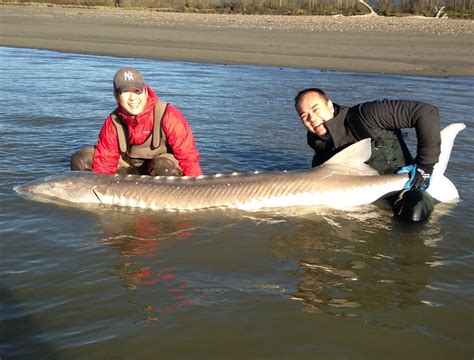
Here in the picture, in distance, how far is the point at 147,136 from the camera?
5312 mm

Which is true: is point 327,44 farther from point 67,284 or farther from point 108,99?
point 67,284

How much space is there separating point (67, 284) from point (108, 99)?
691 cm

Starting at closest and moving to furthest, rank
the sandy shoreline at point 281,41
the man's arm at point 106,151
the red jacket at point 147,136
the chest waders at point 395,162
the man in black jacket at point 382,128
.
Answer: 1. the chest waders at point 395,162
2. the man in black jacket at point 382,128
3. the red jacket at point 147,136
4. the man's arm at point 106,151
5. the sandy shoreline at point 281,41

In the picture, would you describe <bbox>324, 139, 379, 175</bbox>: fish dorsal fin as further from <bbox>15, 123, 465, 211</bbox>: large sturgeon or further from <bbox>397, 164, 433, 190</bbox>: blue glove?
<bbox>397, 164, 433, 190</bbox>: blue glove

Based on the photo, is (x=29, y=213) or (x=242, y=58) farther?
(x=242, y=58)

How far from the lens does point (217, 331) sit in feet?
9.75

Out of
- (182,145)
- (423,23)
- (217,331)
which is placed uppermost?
(423,23)

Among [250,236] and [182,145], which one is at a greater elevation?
[182,145]

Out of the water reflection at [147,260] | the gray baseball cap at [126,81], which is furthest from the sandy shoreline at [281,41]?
the water reflection at [147,260]

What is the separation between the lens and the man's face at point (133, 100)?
4.83 meters

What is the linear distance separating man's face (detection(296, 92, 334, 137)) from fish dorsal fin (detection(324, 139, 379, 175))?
0.96 feet

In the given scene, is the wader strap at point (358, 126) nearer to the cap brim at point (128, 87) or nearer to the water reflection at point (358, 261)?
the water reflection at point (358, 261)

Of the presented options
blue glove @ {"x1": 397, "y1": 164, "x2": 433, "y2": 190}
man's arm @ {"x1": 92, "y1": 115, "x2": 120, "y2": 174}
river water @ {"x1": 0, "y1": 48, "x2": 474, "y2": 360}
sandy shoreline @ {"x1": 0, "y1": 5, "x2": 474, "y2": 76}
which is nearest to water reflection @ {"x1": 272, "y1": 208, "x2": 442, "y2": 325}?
river water @ {"x1": 0, "y1": 48, "x2": 474, "y2": 360}

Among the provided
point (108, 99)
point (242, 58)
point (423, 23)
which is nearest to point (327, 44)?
point (242, 58)
